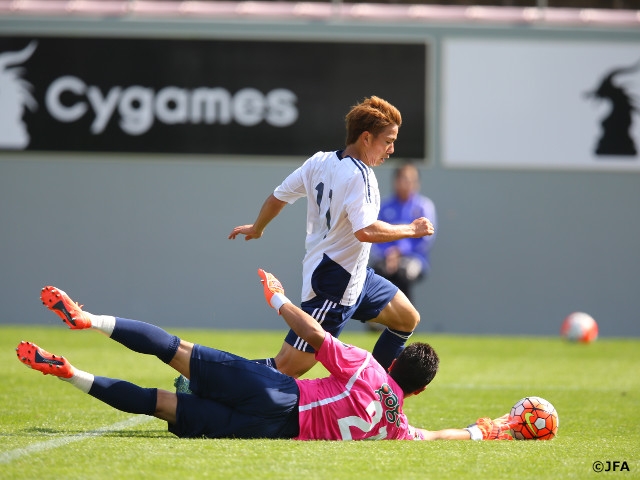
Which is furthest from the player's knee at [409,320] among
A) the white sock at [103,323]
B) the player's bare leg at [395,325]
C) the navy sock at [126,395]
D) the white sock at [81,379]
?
the white sock at [81,379]

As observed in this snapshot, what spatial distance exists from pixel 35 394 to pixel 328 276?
9.23ft

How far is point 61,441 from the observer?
5.60m

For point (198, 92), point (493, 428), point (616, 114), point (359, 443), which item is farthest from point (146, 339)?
point (616, 114)

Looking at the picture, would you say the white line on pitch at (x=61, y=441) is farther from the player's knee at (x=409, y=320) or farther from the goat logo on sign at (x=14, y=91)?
the goat logo on sign at (x=14, y=91)

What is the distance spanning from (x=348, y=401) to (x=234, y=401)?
2.11 feet

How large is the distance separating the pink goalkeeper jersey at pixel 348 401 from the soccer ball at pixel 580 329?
8.47m

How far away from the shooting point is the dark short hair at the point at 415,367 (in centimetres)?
586

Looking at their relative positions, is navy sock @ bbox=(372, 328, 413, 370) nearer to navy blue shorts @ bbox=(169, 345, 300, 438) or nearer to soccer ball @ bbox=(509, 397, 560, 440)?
soccer ball @ bbox=(509, 397, 560, 440)

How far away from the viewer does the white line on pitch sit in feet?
16.6

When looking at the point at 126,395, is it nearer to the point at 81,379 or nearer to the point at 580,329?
the point at 81,379

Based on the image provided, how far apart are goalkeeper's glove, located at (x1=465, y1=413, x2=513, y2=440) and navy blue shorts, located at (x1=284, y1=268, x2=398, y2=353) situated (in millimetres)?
1055

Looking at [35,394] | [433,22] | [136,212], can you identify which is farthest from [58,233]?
[35,394]

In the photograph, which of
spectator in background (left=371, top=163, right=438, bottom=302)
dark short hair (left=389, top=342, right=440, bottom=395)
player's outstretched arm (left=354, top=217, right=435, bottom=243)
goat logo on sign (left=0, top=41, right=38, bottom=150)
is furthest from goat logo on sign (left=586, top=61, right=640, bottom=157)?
dark short hair (left=389, top=342, right=440, bottom=395)

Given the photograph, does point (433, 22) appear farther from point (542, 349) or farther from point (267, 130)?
point (542, 349)
